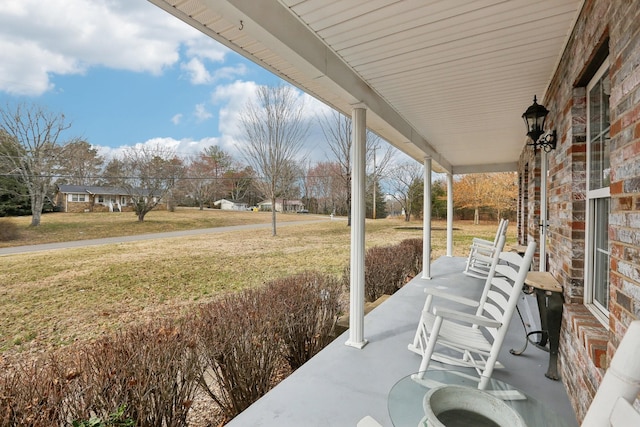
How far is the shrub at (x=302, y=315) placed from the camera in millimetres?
2764

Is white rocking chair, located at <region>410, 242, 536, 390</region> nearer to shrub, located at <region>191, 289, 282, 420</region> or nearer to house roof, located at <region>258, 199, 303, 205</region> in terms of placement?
shrub, located at <region>191, 289, 282, 420</region>

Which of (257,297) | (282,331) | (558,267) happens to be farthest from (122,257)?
(558,267)

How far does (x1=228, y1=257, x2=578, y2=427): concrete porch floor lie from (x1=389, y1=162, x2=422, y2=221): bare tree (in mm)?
13274

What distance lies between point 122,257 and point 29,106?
12.2 ft

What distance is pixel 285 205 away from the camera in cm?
1303

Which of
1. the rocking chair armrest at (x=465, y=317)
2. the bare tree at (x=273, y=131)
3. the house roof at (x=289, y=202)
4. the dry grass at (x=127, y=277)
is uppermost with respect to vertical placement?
the bare tree at (x=273, y=131)


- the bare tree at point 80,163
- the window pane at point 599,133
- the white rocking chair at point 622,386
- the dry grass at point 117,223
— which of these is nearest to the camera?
the white rocking chair at point 622,386

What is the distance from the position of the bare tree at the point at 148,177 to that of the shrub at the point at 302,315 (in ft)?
30.5

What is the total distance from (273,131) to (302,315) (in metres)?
8.26

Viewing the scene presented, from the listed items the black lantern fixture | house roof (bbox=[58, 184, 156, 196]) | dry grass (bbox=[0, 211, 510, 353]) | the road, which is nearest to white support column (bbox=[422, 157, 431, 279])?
dry grass (bbox=[0, 211, 510, 353])

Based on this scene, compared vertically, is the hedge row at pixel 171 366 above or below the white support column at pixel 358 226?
below

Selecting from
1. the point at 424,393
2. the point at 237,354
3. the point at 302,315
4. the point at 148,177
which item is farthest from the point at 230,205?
the point at 424,393

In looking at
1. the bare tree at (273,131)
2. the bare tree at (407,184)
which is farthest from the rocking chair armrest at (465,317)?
the bare tree at (407,184)

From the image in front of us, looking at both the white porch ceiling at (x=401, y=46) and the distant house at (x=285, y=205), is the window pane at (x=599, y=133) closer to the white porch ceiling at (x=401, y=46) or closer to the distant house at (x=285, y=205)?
the white porch ceiling at (x=401, y=46)
